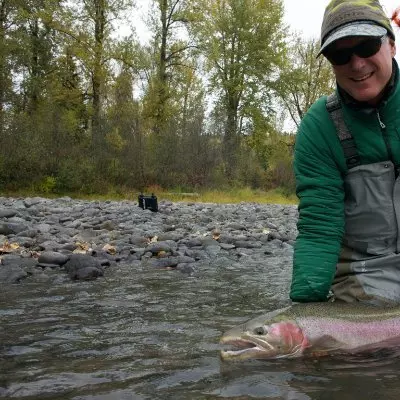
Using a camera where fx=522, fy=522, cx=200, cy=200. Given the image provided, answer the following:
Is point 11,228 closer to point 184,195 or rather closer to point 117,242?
point 117,242

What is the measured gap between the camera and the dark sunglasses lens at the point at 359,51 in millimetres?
2781

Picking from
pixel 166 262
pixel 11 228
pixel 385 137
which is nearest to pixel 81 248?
pixel 166 262

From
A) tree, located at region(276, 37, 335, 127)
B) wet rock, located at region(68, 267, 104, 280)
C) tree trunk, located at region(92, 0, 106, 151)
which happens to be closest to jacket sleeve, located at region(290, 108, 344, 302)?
wet rock, located at region(68, 267, 104, 280)

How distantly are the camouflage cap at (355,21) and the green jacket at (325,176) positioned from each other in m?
0.42

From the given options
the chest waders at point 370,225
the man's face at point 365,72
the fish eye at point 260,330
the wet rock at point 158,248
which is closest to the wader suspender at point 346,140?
the chest waders at point 370,225

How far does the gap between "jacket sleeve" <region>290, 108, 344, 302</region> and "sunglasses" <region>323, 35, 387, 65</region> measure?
0.46m

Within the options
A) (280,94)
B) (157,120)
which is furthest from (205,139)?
(280,94)

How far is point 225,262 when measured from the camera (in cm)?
669

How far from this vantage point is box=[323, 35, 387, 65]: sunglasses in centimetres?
278

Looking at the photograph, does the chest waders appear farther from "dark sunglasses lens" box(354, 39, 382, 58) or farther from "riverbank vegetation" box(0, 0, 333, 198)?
"riverbank vegetation" box(0, 0, 333, 198)

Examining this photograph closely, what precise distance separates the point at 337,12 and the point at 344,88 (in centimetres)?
45

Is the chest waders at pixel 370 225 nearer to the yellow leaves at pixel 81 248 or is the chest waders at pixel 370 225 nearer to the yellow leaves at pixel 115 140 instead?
the yellow leaves at pixel 81 248

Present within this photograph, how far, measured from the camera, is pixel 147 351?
9.78 ft

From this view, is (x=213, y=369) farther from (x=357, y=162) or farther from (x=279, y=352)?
(x=357, y=162)
